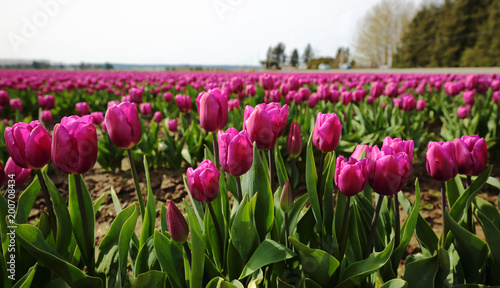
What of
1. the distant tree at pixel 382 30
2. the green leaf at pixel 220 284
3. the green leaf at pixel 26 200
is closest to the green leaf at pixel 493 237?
the green leaf at pixel 220 284

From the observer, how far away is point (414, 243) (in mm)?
2193

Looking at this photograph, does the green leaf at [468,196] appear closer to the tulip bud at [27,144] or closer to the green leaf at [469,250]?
the green leaf at [469,250]

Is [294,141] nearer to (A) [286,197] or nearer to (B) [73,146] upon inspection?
(A) [286,197]

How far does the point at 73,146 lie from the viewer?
98 centimetres

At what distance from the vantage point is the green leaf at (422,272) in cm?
114

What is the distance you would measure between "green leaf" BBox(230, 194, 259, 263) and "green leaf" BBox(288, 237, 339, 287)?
148 millimetres

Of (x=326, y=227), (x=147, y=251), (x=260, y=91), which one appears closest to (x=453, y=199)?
(x=326, y=227)

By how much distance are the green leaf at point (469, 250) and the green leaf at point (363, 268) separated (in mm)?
293

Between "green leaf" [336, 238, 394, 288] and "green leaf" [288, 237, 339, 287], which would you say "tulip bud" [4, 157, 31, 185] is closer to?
"green leaf" [288, 237, 339, 287]

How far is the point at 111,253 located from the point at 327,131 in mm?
973

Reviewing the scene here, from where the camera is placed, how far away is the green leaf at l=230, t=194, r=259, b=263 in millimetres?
1114

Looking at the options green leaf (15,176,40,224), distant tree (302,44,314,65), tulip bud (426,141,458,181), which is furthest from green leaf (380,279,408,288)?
distant tree (302,44,314,65)

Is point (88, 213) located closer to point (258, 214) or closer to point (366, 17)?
point (258, 214)

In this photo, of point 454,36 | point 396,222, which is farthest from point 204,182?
point 454,36
